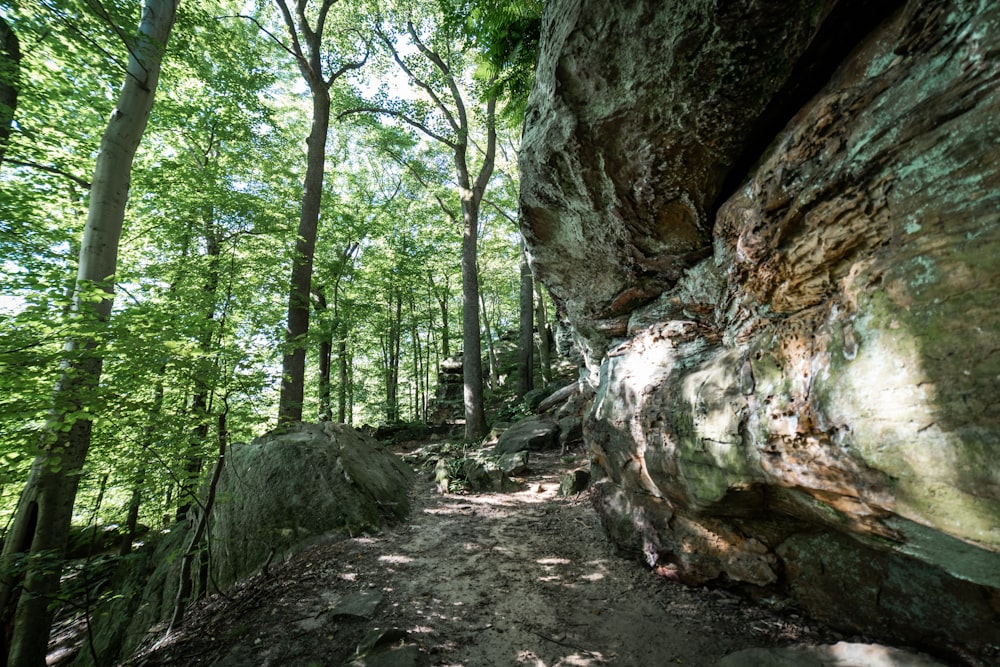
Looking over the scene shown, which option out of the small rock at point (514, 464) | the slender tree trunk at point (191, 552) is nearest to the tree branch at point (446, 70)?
the small rock at point (514, 464)

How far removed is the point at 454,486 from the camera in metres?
7.99

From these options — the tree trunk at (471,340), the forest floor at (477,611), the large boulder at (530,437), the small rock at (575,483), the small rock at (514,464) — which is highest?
the tree trunk at (471,340)

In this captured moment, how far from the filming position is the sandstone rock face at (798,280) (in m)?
1.79

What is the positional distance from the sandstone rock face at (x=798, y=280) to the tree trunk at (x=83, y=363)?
15.8 ft

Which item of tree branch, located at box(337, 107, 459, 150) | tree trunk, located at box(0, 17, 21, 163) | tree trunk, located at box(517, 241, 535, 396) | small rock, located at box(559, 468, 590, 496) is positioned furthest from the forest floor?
tree branch, located at box(337, 107, 459, 150)

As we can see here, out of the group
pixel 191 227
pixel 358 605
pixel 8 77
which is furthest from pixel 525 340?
pixel 8 77

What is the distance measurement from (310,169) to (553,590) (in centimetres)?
1046

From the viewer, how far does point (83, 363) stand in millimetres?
4094

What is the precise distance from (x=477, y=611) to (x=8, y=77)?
8.62 metres

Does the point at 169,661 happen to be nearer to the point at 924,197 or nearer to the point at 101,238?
the point at 101,238

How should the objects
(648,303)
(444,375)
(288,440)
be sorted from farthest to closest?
(444,375), (288,440), (648,303)

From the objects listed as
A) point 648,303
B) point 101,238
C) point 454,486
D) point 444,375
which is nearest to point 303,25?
point 101,238

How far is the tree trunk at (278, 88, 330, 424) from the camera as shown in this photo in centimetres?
851

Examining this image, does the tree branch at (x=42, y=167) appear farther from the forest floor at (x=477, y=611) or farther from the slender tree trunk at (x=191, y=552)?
the forest floor at (x=477, y=611)
